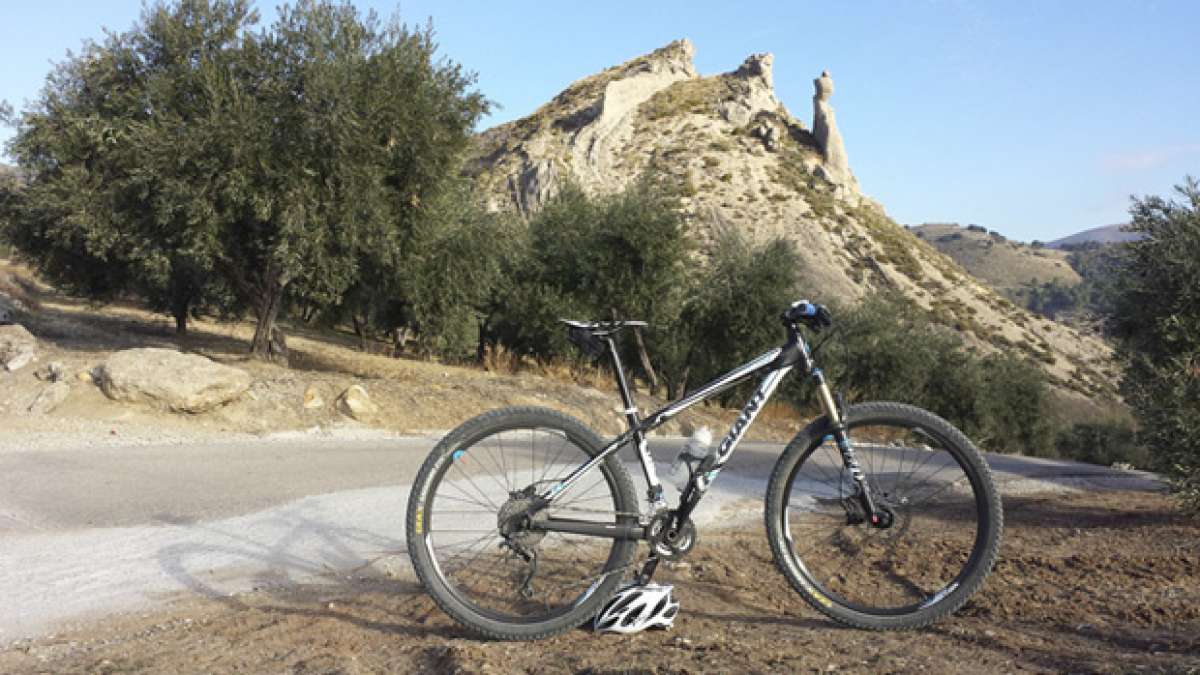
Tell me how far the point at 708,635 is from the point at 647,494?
2.24ft

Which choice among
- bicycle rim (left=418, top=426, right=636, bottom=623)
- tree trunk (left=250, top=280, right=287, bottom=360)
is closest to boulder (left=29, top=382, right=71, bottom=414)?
tree trunk (left=250, top=280, right=287, bottom=360)

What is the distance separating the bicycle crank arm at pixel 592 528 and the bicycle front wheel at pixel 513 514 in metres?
0.03

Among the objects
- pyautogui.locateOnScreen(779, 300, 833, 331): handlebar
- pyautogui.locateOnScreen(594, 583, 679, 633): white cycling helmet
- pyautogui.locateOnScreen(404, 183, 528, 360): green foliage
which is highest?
pyautogui.locateOnScreen(404, 183, 528, 360): green foliage

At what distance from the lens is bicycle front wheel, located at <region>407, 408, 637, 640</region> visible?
3566mm

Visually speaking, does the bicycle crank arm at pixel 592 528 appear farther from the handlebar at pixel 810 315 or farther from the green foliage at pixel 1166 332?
the green foliage at pixel 1166 332

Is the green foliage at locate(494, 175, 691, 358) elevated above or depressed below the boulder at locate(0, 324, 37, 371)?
above

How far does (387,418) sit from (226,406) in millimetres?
2078

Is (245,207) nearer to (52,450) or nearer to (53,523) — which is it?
(52,450)

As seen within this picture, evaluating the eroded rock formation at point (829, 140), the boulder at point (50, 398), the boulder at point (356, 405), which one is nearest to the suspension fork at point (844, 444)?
the boulder at point (356, 405)

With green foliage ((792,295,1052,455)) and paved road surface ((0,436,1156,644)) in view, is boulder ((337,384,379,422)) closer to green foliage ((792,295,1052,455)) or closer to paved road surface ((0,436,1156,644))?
paved road surface ((0,436,1156,644))

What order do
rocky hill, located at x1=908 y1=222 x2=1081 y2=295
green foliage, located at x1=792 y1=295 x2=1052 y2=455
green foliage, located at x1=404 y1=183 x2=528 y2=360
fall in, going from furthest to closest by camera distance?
rocky hill, located at x1=908 y1=222 x2=1081 y2=295 < green foliage, located at x1=792 y1=295 x2=1052 y2=455 < green foliage, located at x1=404 y1=183 x2=528 y2=360

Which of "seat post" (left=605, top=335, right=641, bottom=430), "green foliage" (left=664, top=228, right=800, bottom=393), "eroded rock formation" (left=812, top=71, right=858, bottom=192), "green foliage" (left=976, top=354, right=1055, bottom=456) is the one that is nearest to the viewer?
"seat post" (left=605, top=335, right=641, bottom=430)

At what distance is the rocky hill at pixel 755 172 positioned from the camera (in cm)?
5544

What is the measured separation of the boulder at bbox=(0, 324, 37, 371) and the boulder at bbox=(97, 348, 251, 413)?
1398 mm
